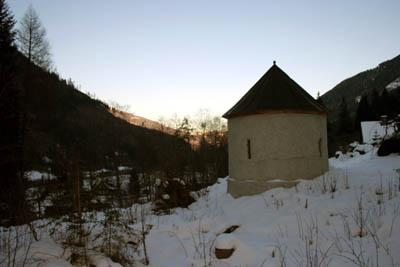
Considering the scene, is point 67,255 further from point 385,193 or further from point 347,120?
point 347,120

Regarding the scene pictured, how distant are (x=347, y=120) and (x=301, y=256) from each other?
50015 mm

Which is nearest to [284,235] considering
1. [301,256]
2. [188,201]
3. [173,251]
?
[301,256]

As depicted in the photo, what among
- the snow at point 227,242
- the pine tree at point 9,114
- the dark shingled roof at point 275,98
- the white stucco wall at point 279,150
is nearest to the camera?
the snow at point 227,242

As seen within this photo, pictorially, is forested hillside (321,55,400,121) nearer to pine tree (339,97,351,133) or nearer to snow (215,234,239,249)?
pine tree (339,97,351,133)

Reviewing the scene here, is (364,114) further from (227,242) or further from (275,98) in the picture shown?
(227,242)

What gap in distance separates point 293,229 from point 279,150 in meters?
3.85

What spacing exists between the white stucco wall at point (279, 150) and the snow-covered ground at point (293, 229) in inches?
19.1

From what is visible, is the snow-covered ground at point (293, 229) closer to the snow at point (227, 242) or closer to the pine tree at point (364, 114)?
the snow at point (227, 242)

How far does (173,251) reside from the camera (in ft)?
19.0

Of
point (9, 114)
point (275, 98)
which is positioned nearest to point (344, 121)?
point (275, 98)

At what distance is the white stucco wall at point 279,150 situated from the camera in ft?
31.8

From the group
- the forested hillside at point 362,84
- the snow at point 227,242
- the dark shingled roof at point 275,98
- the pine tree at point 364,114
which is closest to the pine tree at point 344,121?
the pine tree at point 364,114

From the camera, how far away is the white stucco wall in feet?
31.8

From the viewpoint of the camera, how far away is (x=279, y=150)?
9703mm
